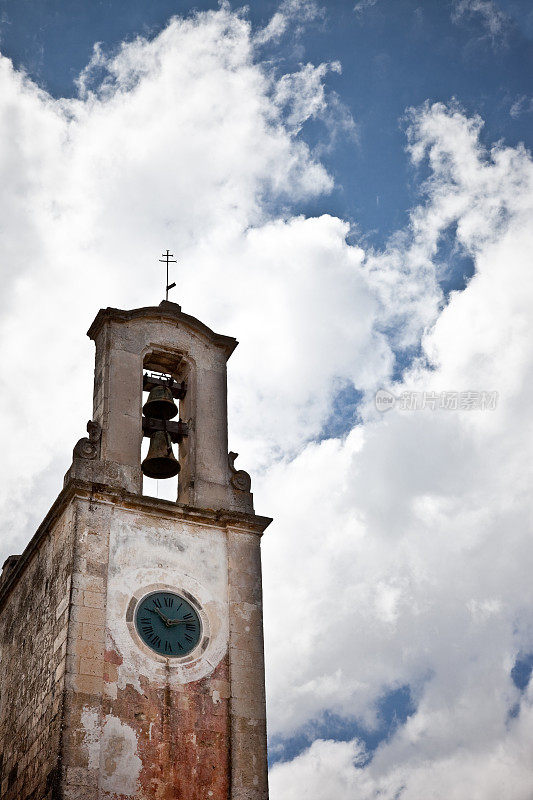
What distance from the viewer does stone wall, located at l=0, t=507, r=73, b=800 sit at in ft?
53.9

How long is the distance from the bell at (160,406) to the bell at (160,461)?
718 mm

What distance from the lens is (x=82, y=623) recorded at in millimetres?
17078

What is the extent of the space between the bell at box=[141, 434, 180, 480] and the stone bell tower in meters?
0.03

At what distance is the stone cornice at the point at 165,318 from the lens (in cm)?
2062

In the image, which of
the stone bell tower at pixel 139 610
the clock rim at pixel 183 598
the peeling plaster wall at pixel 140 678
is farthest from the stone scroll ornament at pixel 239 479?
the clock rim at pixel 183 598

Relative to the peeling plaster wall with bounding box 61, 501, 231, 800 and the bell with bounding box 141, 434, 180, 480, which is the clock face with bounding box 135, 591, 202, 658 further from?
the bell with bounding box 141, 434, 180, 480

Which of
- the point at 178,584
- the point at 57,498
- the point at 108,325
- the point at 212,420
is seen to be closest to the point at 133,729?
the point at 178,584

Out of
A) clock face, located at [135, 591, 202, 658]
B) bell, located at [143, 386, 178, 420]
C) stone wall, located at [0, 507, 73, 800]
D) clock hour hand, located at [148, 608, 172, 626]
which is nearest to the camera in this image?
stone wall, located at [0, 507, 73, 800]

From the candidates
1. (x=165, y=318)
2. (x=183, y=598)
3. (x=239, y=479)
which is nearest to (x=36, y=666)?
(x=183, y=598)

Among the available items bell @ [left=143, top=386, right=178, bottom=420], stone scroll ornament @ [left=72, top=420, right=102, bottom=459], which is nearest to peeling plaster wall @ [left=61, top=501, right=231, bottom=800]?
stone scroll ornament @ [left=72, top=420, right=102, bottom=459]

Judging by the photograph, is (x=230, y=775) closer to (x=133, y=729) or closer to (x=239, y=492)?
(x=133, y=729)

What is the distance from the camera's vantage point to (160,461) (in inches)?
774

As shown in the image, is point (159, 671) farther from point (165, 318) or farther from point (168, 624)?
point (165, 318)

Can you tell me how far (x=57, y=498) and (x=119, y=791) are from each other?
4.94 metres
